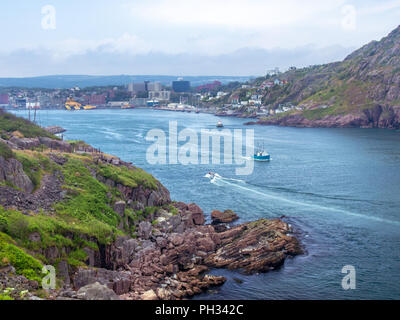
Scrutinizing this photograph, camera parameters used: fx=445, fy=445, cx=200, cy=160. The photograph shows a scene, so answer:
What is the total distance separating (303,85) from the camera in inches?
3150

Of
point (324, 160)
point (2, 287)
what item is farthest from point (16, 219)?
point (324, 160)

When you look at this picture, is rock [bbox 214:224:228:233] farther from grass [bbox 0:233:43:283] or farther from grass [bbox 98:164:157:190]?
grass [bbox 0:233:43:283]

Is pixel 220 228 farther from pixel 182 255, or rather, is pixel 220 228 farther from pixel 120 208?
pixel 120 208

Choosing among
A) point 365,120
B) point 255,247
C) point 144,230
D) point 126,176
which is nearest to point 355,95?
point 365,120

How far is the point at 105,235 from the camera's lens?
13641 millimetres

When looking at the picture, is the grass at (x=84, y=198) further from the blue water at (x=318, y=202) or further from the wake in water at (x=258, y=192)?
the wake in water at (x=258, y=192)

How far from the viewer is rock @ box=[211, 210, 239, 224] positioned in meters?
19.4

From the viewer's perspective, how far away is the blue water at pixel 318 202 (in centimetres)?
1334

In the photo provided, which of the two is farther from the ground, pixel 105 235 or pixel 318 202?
pixel 105 235

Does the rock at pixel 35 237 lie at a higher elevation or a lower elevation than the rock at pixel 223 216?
higher

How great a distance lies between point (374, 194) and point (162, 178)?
1217 centimetres

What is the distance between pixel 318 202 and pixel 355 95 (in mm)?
45936

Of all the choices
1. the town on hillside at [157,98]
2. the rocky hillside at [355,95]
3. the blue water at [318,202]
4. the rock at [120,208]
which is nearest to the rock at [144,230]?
the rock at [120,208]

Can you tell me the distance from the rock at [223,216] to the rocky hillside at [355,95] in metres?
43.1
